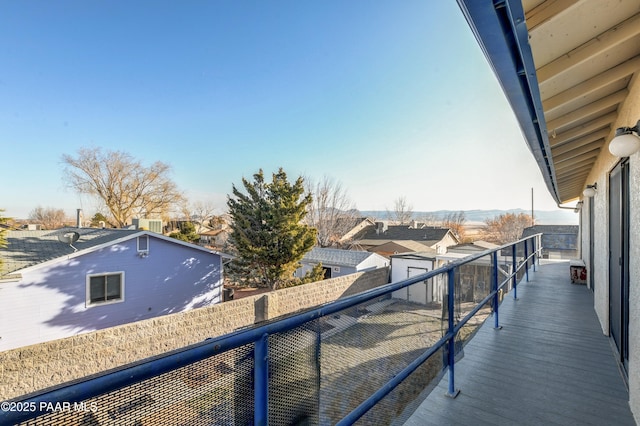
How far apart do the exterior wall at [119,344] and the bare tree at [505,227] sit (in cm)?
3777

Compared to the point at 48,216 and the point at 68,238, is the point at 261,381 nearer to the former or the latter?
the point at 68,238

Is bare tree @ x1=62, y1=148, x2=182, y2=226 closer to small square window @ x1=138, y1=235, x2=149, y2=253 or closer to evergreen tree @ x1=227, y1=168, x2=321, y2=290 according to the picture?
evergreen tree @ x1=227, y1=168, x2=321, y2=290

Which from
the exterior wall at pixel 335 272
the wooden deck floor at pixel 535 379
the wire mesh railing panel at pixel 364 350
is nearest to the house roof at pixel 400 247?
the exterior wall at pixel 335 272

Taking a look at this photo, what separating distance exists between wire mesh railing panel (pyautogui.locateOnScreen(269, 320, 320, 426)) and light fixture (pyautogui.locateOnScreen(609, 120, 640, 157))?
270 centimetres

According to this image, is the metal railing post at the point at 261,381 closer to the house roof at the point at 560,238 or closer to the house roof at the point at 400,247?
the house roof at the point at 400,247

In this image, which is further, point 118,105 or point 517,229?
point 517,229

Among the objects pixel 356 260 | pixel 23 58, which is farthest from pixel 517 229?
pixel 23 58

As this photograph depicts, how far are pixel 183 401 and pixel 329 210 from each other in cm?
2265

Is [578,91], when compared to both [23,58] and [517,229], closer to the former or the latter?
[23,58]

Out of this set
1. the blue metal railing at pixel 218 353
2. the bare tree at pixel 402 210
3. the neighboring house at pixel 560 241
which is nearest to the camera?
the blue metal railing at pixel 218 353

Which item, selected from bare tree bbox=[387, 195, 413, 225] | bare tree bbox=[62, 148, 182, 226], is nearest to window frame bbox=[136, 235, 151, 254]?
bare tree bbox=[62, 148, 182, 226]

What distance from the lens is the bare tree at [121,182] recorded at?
21531 millimetres

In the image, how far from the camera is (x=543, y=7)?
172cm

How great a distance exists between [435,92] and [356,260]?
9.10 m
